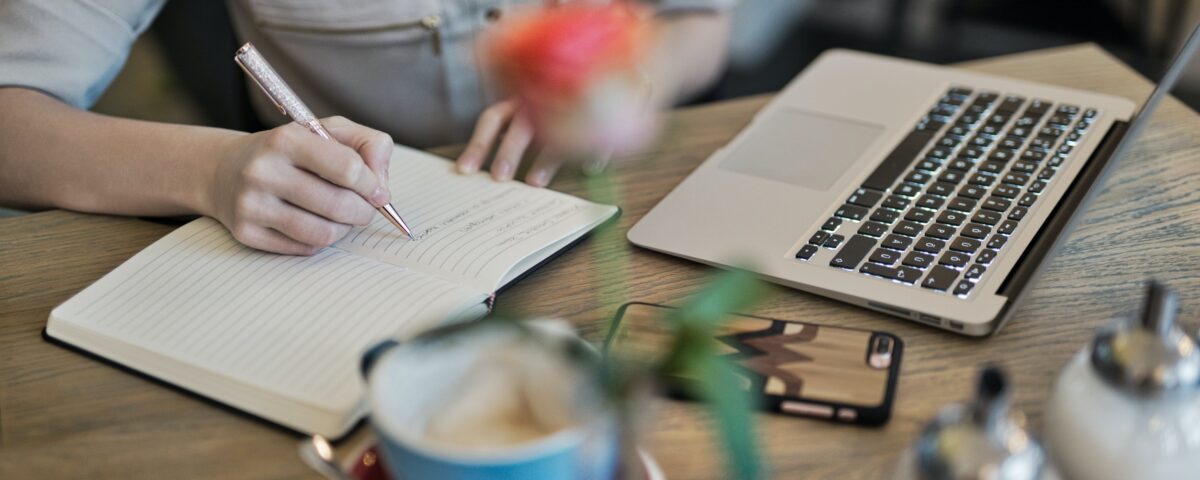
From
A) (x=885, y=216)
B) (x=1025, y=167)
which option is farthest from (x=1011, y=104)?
(x=885, y=216)

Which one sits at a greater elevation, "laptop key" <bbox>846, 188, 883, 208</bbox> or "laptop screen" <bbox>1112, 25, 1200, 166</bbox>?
"laptop screen" <bbox>1112, 25, 1200, 166</bbox>

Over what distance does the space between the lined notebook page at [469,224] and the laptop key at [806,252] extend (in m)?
0.14

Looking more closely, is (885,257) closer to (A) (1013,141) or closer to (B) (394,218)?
(A) (1013,141)

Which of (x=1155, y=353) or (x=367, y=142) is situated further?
(x=367, y=142)

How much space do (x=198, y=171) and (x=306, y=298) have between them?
16 cm

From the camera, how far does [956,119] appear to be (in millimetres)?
826

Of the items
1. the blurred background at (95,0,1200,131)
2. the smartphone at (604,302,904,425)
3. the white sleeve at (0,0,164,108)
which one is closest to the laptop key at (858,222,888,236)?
the smartphone at (604,302,904,425)

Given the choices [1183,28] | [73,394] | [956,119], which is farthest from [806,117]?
[1183,28]

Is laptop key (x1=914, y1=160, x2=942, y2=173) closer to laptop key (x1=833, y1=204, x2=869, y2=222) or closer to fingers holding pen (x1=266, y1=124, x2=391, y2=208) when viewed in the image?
laptop key (x1=833, y1=204, x2=869, y2=222)

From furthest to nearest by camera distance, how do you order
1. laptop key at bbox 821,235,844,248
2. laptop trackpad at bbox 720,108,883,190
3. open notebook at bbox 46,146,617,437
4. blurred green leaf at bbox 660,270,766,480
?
laptop trackpad at bbox 720,108,883,190, laptop key at bbox 821,235,844,248, open notebook at bbox 46,146,617,437, blurred green leaf at bbox 660,270,766,480

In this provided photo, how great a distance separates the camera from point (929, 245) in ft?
2.13

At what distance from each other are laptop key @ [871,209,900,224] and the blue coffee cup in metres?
0.31

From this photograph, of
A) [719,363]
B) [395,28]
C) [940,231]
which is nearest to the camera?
[719,363]

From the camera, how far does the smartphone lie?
53 cm
